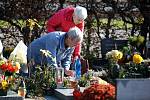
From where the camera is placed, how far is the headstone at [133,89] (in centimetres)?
683

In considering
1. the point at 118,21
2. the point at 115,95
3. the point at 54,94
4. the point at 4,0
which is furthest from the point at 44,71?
the point at 118,21

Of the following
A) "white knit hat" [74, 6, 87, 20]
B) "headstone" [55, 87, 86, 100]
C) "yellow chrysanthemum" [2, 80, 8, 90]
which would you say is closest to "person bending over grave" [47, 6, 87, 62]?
"white knit hat" [74, 6, 87, 20]

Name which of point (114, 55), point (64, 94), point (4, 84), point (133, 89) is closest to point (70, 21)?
point (114, 55)

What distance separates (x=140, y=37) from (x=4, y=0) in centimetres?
318

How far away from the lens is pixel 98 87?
721cm

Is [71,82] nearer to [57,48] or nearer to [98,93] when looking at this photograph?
[57,48]

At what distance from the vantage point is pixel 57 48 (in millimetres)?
8227

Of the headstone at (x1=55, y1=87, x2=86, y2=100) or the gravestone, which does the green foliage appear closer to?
the headstone at (x1=55, y1=87, x2=86, y2=100)

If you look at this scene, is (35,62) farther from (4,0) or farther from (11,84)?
(4,0)

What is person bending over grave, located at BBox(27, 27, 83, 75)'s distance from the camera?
318 inches

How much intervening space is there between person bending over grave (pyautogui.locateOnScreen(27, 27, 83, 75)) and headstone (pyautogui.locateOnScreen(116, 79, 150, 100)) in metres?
1.37

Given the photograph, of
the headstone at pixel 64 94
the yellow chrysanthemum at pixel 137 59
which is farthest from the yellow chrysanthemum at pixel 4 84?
the yellow chrysanthemum at pixel 137 59

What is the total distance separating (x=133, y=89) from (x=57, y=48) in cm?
169

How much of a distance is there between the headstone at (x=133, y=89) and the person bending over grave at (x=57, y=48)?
1.37m
